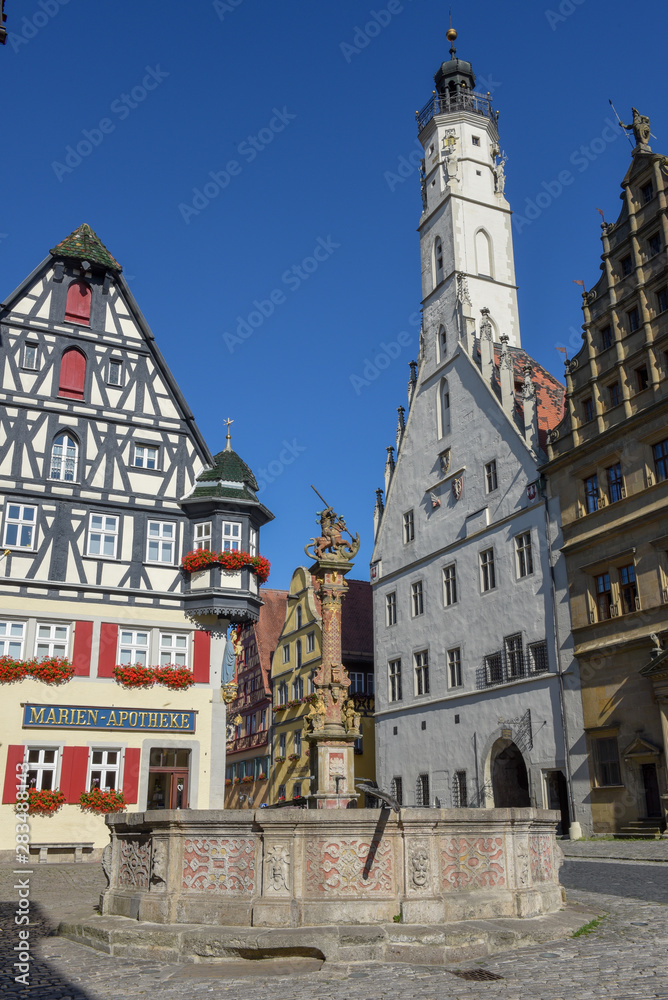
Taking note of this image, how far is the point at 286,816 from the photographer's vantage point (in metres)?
9.62

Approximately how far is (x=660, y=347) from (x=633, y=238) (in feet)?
14.0

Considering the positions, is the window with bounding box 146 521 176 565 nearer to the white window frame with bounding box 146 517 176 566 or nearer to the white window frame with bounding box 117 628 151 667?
the white window frame with bounding box 146 517 176 566

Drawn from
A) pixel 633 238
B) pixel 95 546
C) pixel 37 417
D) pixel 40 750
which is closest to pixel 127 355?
pixel 37 417

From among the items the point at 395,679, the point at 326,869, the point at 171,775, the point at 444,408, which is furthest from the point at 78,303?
the point at 326,869

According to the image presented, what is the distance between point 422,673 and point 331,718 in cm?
1936

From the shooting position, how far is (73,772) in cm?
2527

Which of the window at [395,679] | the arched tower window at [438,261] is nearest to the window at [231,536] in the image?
the window at [395,679]

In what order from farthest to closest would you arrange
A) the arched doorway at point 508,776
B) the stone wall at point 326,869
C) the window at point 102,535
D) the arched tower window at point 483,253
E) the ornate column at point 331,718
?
the arched tower window at point 483,253 < the arched doorway at point 508,776 < the window at point 102,535 < the ornate column at point 331,718 < the stone wall at point 326,869

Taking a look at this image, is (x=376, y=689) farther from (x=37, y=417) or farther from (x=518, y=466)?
(x=37, y=417)

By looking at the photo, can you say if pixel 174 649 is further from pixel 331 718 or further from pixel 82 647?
pixel 331 718

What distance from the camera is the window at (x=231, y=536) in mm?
29094

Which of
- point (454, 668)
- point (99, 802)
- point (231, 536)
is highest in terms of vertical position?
point (231, 536)

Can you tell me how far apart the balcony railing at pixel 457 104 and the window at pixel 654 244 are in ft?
69.2

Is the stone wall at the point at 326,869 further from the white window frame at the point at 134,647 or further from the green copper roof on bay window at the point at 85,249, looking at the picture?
the green copper roof on bay window at the point at 85,249
